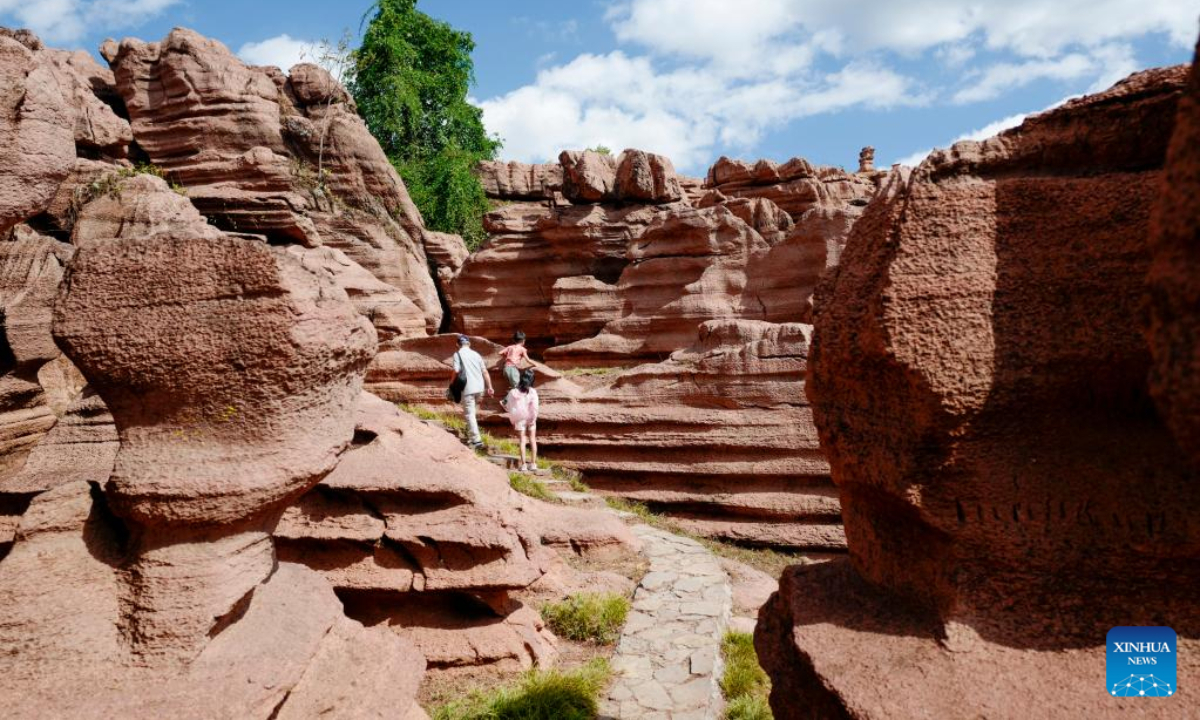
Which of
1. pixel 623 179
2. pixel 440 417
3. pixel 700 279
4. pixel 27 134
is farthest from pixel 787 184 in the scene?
pixel 27 134

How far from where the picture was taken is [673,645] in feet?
15.0

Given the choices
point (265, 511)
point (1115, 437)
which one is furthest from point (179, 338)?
point (1115, 437)

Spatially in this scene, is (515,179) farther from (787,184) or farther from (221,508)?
(221,508)

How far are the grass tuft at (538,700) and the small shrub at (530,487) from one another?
3.07 m

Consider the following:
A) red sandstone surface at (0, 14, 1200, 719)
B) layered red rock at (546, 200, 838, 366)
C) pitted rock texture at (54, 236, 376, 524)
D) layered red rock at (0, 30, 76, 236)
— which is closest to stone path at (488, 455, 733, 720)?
red sandstone surface at (0, 14, 1200, 719)

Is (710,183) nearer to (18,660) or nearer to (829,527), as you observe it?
(829,527)

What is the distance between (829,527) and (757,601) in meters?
2.25

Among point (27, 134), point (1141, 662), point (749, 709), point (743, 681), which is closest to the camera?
point (1141, 662)

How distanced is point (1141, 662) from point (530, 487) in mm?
5782

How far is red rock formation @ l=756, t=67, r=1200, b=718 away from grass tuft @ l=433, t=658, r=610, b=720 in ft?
6.12

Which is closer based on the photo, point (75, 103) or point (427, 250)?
point (75, 103)

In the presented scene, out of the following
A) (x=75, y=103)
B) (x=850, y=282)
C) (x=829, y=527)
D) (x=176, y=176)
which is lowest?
(x=829, y=527)

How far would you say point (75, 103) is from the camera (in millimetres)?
12422

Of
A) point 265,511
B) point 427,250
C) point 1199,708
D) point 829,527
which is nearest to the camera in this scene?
point 1199,708
